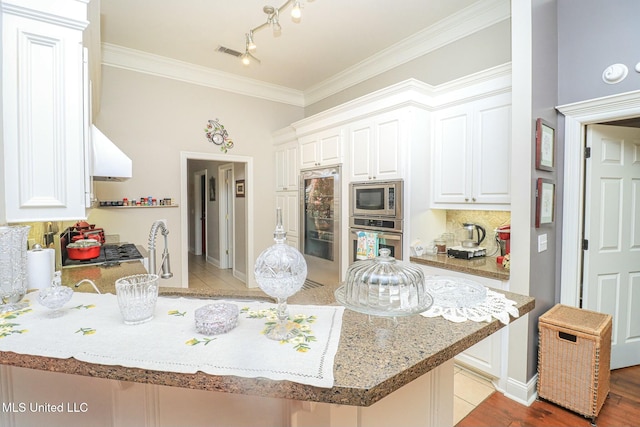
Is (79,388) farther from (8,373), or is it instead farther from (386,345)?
(386,345)

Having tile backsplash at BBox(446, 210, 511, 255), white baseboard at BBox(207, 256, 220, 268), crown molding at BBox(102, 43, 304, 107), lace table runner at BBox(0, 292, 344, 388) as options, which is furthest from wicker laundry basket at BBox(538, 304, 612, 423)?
white baseboard at BBox(207, 256, 220, 268)

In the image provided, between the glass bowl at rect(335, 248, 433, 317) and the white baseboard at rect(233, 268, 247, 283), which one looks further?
the white baseboard at rect(233, 268, 247, 283)

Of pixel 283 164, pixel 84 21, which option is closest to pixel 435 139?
pixel 283 164

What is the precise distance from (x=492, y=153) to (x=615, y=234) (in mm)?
1155

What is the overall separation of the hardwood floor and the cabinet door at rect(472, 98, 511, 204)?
1.43 meters

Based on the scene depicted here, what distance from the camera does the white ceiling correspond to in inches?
107

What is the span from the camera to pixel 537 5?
6.71 feet

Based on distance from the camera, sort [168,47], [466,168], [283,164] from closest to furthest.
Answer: [466,168], [168,47], [283,164]

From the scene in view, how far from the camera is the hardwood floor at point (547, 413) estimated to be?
74.8 inches

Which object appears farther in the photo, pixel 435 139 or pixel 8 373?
pixel 435 139

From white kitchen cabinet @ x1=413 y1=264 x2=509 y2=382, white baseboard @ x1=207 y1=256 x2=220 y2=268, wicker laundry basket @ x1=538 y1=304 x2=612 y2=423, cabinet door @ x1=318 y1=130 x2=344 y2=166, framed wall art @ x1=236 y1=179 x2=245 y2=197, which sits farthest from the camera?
white baseboard @ x1=207 y1=256 x2=220 y2=268

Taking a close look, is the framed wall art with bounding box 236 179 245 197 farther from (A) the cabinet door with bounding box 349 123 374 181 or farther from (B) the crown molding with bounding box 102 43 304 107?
(A) the cabinet door with bounding box 349 123 374 181

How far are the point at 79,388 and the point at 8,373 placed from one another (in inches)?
11.4

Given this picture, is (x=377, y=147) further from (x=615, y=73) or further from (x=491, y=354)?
(x=491, y=354)
